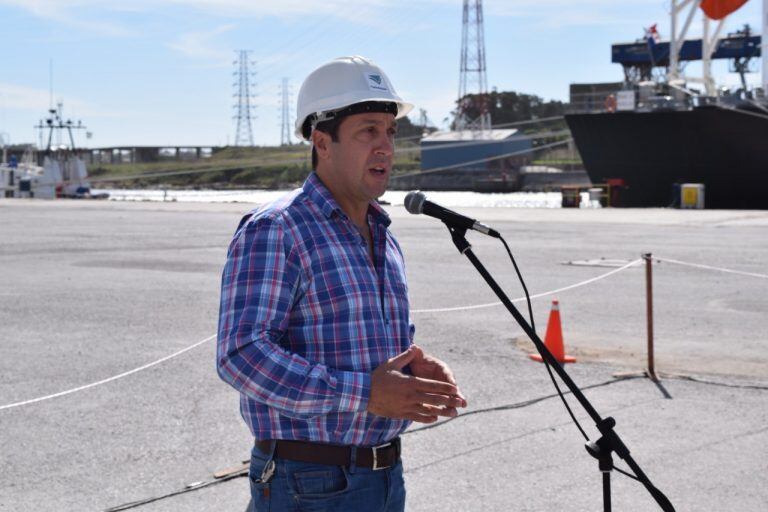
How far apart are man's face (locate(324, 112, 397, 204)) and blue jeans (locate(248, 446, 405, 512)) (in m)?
0.73

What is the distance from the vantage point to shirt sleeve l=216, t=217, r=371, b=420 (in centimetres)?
242

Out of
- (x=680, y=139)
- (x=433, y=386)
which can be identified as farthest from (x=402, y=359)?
(x=680, y=139)

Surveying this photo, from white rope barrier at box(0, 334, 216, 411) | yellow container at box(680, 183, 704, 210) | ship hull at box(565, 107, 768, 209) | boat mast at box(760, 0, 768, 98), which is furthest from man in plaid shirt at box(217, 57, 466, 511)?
boat mast at box(760, 0, 768, 98)

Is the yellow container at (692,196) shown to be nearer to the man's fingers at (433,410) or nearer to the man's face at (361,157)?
the man's face at (361,157)

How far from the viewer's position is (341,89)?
2.66 m

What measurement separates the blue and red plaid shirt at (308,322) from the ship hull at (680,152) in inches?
1332

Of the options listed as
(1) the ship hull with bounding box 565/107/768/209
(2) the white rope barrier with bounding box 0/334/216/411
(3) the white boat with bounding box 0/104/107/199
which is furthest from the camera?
(3) the white boat with bounding box 0/104/107/199

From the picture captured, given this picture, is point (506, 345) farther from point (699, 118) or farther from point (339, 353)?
point (699, 118)

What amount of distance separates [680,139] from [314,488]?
35484 mm

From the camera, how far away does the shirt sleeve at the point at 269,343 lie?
242 cm

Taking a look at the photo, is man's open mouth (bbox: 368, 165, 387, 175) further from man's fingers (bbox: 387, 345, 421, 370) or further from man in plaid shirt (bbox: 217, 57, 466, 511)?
man's fingers (bbox: 387, 345, 421, 370)

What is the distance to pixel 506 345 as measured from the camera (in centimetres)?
920

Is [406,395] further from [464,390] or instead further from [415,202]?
[464,390]

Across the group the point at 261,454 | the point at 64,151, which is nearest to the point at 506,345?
the point at 261,454
